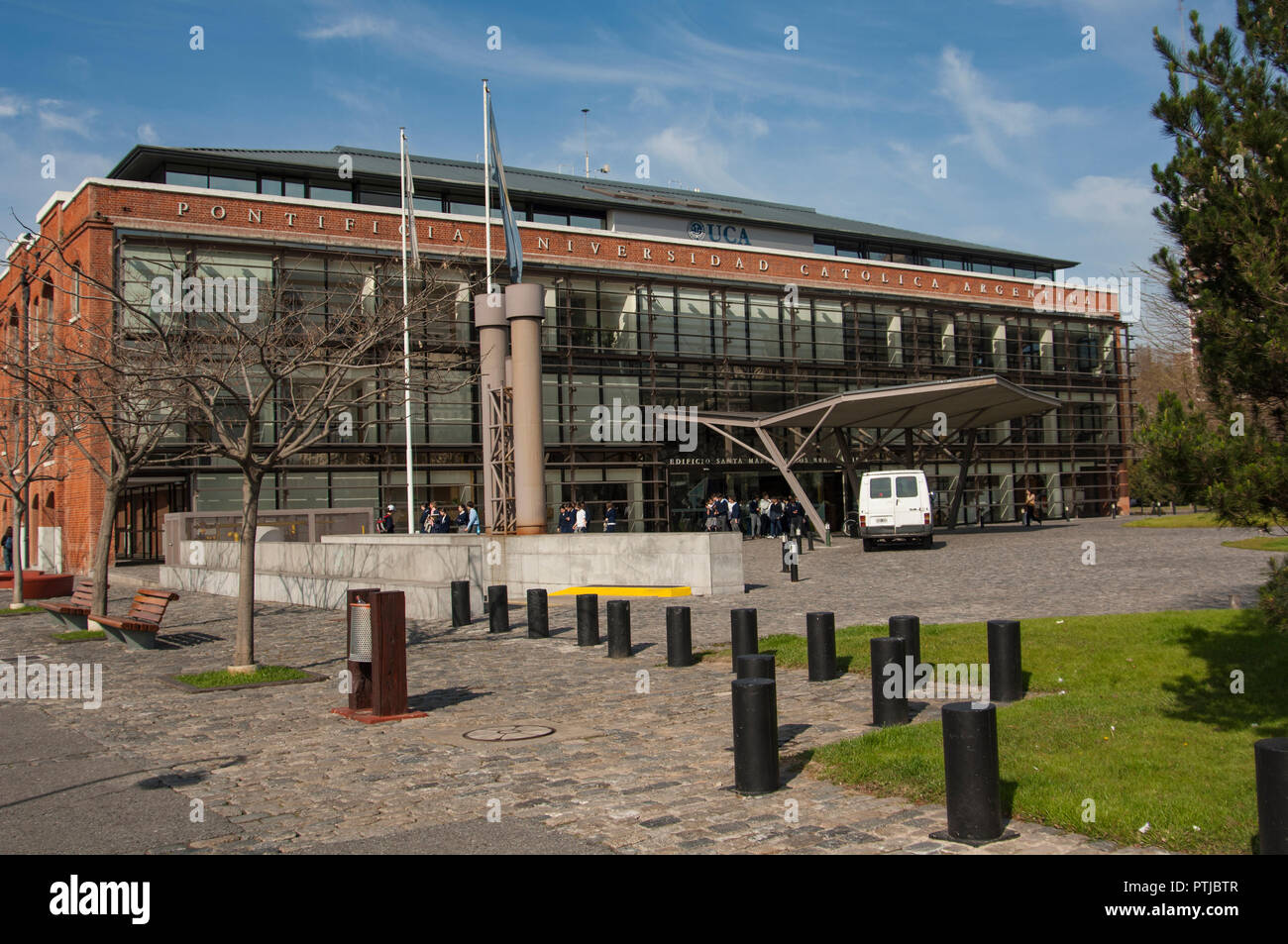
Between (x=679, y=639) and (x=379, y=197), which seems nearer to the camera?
(x=679, y=639)

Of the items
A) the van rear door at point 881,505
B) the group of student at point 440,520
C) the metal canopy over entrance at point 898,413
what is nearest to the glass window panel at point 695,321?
the metal canopy over entrance at point 898,413

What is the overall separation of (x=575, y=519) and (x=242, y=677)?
24767 millimetres

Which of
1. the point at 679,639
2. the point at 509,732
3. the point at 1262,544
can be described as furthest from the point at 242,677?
the point at 1262,544

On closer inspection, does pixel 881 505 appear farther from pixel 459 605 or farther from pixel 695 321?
pixel 695 321

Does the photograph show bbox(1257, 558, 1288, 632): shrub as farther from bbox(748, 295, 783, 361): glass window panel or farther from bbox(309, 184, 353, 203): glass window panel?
bbox(748, 295, 783, 361): glass window panel

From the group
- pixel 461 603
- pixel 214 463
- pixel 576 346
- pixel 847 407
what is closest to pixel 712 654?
pixel 461 603

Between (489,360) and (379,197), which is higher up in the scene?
(379,197)

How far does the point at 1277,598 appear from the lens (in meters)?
6.51

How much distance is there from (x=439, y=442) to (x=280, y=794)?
3294 centimetres

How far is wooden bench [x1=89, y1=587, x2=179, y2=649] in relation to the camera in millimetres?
14220

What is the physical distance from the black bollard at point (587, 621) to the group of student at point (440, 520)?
18438 millimetres

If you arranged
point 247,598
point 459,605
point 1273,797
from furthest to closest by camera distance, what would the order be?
point 459,605 < point 247,598 < point 1273,797

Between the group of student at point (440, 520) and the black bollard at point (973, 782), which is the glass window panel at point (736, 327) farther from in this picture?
the black bollard at point (973, 782)

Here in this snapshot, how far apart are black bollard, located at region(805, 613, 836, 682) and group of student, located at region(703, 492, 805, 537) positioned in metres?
26.1
